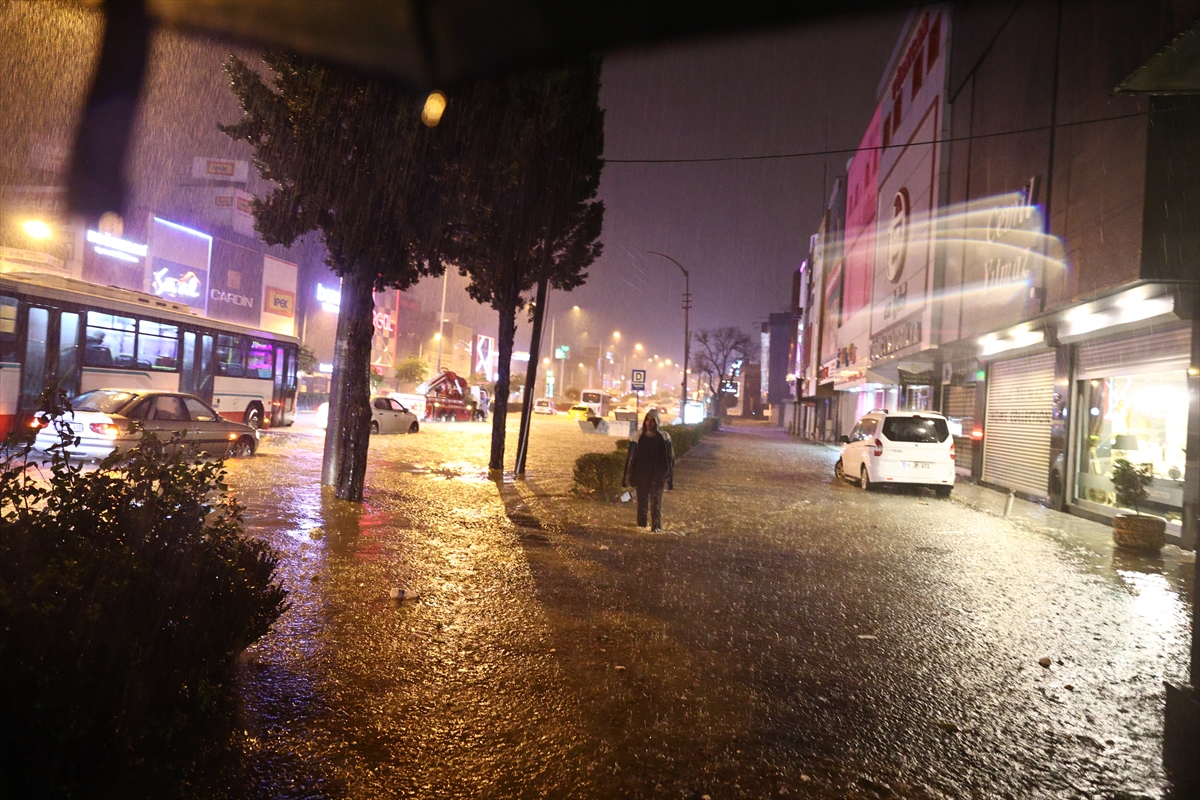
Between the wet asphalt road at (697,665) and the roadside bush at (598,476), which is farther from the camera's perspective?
the roadside bush at (598,476)

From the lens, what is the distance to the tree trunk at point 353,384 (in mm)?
11578

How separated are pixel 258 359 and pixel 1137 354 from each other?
875 inches

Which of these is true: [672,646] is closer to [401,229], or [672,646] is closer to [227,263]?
[401,229]

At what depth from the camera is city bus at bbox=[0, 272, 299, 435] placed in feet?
44.5

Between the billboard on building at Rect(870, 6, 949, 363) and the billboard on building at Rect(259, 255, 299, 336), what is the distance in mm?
42728

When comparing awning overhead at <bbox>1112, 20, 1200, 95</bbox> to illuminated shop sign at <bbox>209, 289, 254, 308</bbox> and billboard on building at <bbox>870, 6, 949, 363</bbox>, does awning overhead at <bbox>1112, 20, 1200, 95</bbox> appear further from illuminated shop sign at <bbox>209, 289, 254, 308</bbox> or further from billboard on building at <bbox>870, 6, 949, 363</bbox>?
illuminated shop sign at <bbox>209, 289, 254, 308</bbox>

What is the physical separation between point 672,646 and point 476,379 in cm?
10618

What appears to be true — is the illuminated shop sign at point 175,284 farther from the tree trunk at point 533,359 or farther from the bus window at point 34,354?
the tree trunk at point 533,359

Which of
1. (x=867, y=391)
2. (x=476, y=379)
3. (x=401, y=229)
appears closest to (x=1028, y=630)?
(x=401, y=229)

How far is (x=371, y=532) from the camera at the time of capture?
9.36m

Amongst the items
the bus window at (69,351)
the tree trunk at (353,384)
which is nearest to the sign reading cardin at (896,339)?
the tree trunk at (353,384)

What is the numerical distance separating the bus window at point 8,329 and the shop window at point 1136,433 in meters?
19.2

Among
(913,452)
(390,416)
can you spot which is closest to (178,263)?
(390,416)

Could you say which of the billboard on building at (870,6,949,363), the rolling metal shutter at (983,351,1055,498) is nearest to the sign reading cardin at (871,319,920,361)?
the billboard on building at (870,6,949,363)
